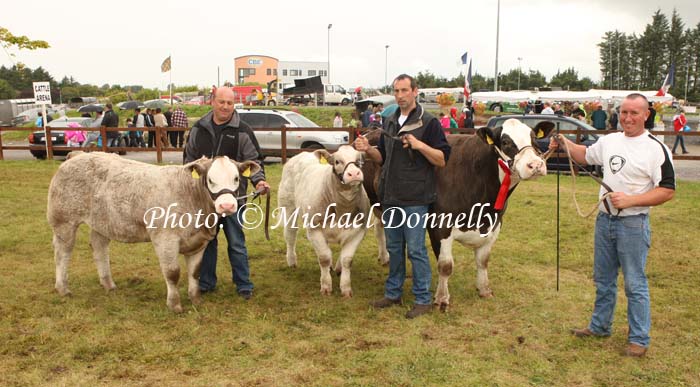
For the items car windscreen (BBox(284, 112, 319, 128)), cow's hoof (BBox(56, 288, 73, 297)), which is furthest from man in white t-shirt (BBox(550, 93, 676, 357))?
car windscreen (BBox(284, 112, 319, 128))

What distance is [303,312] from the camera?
560 centimetres

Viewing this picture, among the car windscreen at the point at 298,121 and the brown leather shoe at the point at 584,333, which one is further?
the car windscreen at the point at 298,121

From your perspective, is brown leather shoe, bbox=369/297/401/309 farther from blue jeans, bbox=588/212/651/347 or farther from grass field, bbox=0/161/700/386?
blue jeans, bbox=588/212/651/347

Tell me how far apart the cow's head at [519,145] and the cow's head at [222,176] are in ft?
7.48

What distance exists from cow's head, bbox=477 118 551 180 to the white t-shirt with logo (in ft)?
1.78

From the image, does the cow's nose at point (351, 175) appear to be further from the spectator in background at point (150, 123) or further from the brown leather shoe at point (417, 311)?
the spectator in background at point (150, 123)

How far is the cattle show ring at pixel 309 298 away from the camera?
4340 millimetres

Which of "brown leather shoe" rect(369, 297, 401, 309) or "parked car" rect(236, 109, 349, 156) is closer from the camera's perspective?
"brown leather shoe" rect(369, 297, 401, 309)

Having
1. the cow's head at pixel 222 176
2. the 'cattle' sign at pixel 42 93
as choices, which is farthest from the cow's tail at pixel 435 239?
the 'cattle' sign at pixel 42 93

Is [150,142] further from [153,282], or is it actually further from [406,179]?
[406,179]

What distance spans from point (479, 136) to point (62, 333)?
422 centimetres

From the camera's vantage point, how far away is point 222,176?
508 cm

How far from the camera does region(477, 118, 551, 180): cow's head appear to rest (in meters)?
4.82

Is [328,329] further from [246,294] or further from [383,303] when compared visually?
[246,294]
